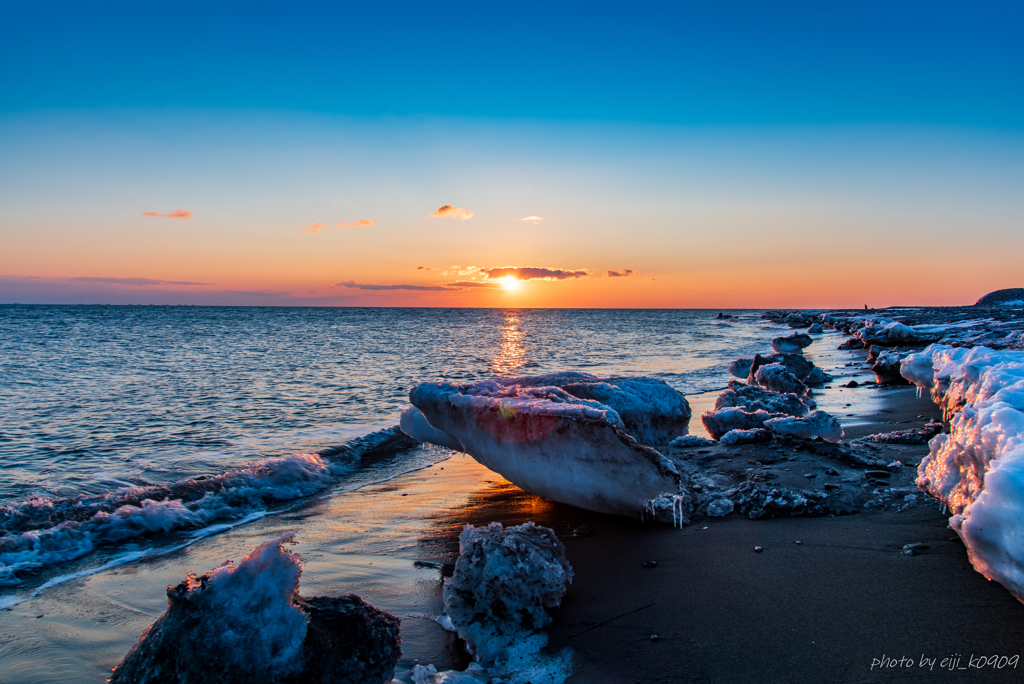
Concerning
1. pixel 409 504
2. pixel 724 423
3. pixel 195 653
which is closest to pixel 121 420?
pixel 409 504

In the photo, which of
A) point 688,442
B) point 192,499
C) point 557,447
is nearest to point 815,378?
point 688,442

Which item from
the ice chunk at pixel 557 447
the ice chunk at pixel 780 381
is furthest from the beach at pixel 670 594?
the ice chunk at pixel 780 381

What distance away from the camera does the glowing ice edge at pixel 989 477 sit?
7.04ft

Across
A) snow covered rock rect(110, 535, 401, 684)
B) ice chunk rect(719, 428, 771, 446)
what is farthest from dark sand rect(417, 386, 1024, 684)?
ice chunk rect(719, 428, 771, 446)

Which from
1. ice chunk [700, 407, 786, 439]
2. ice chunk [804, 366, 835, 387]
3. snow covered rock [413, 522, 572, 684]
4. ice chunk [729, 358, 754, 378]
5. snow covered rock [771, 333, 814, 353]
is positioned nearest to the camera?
snow covered rock [413, 522, 572, 684]

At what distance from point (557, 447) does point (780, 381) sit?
299 inches

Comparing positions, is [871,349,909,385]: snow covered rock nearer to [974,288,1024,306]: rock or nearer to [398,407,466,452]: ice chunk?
[398,407,466,452]: ice chunk

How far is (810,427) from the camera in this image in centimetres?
602

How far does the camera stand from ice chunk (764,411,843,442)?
19.5 feet

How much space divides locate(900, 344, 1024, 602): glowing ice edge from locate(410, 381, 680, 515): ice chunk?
161 cm

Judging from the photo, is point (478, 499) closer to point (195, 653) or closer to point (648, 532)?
point (648, 532)

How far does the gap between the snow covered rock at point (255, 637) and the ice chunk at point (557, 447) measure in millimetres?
2244

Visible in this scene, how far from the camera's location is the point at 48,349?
2358 centimetres

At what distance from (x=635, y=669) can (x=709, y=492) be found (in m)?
2.29
